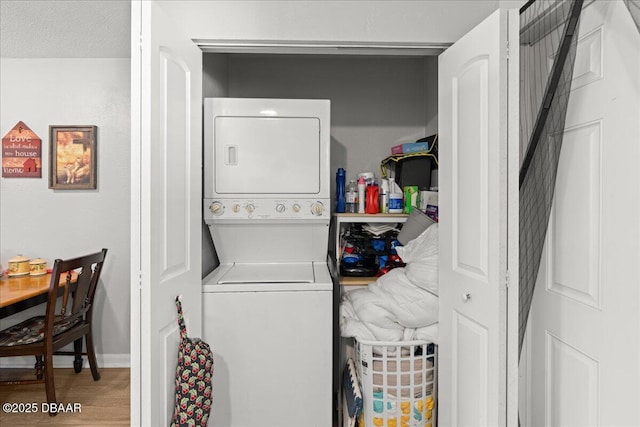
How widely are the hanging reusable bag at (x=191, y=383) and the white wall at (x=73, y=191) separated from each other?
1938 mm

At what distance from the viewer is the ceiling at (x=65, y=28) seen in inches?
101

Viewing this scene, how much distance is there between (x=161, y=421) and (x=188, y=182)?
977 millimetres

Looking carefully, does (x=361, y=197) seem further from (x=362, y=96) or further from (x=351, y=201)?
(x=362, y=96)

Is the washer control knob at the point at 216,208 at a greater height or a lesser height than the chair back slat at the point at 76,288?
greater

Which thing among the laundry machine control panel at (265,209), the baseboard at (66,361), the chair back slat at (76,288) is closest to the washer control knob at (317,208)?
the laundry machine control panel at (265,209)

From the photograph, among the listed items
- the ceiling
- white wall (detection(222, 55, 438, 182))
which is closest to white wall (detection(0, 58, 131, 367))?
the ceiling

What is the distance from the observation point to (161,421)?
5.19ft

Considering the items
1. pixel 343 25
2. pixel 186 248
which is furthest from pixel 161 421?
pixel 343 25

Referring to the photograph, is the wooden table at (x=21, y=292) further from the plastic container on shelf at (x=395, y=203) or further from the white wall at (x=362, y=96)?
the plastic container on shelf at (x=395, y=203)

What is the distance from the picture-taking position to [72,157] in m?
3.32

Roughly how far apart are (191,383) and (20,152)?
2.76m

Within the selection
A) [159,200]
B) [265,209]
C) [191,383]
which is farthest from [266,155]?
[191,383]

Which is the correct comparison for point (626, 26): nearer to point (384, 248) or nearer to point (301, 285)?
point (301, 285)

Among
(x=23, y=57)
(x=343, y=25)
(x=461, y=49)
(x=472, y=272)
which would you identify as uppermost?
(x=23, y=57)
